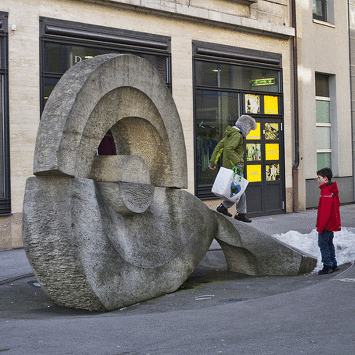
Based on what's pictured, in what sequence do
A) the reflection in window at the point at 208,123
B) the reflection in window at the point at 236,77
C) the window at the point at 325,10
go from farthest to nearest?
the window at the point at 325,10 → the reflection in window at the point at 236,77 → the reflection in window at the point at 208,123

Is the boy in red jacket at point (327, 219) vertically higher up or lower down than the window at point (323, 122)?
lower down

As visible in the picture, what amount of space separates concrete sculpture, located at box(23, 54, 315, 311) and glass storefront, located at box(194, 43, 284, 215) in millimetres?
5689

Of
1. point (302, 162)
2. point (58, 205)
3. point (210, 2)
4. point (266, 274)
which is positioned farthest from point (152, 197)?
point (302, 162)

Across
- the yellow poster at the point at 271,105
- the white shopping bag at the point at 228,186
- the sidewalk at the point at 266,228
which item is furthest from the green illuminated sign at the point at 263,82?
the white shopping bag at the point at 228,186

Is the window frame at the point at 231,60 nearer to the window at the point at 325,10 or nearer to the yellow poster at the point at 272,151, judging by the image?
the yellow poster at the point at 272,151

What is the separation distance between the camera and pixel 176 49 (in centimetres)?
1243

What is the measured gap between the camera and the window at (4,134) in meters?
9.79

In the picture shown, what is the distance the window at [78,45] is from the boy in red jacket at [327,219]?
5.24 metres

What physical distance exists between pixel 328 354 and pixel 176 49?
30.9ft

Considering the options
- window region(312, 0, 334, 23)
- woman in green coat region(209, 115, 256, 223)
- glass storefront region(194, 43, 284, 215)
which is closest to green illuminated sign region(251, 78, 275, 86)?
glass storefront region(194, 43, 284, 215)

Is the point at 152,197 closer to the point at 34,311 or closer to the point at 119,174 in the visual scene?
the point at 119,174

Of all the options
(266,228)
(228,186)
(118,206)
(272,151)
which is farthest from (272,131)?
(118,206)

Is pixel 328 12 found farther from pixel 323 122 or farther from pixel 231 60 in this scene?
pixel 231 60

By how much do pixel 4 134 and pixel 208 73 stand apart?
5.06 meters
